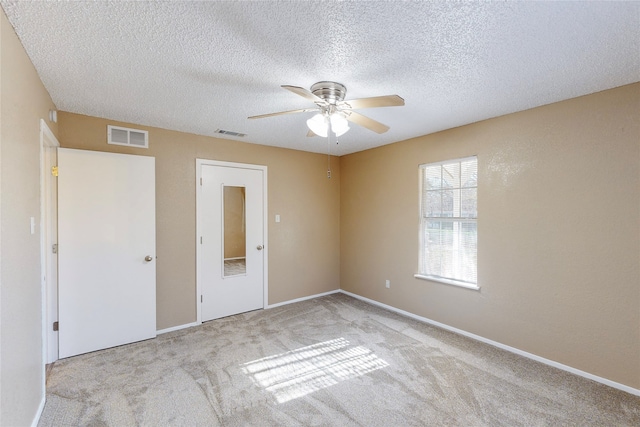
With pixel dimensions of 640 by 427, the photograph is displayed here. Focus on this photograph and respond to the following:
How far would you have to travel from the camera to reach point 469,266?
3.45 meters

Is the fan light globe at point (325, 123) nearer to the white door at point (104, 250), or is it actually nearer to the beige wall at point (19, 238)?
the beige wall at point (19, 238)

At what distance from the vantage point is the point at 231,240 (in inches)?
161

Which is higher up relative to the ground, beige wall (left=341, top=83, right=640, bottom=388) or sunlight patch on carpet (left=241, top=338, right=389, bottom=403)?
beige wall (left=341, top=83, right=640, bottom=388)

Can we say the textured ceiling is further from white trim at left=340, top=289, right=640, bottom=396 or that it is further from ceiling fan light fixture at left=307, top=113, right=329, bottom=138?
white trim at left=340, top=289, right=640, bottom=396

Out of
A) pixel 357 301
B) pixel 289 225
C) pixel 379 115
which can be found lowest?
pixel 357 301

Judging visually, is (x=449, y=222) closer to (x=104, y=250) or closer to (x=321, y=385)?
(x=321, y=385)

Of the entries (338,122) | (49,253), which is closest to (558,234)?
(338,122)

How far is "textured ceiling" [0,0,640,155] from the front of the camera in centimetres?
154

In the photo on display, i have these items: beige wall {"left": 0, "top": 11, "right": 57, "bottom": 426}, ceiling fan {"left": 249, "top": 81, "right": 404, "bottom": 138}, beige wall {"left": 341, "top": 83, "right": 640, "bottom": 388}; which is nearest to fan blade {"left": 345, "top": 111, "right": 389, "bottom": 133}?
ceiling fan {"left": 249, "top": 81, "right": 404, "bottom": 138}

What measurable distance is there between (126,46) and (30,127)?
2.91ft

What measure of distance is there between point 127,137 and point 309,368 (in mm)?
3127

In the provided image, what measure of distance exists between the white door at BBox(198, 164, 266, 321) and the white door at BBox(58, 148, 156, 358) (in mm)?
659

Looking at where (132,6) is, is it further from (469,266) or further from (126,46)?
(469,266)

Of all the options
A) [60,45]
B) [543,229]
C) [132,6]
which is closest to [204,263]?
[60,45]
